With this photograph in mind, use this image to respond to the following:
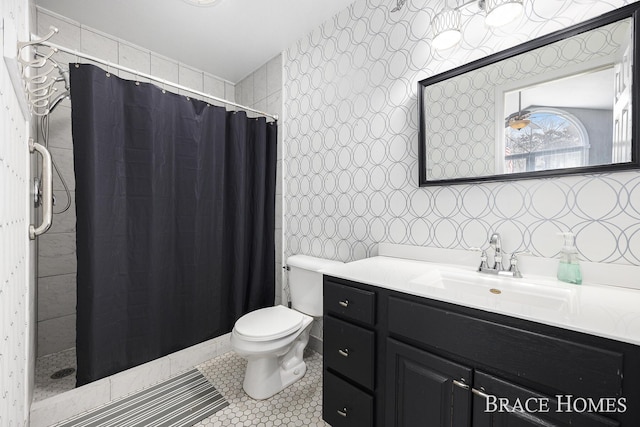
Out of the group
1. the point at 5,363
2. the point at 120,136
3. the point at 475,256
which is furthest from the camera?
the point at 120,136

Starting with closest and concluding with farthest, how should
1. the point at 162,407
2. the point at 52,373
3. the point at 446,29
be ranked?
the point at 446,29, the point at 162,407, the point at 52,373

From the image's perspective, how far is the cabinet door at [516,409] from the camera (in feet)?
2.25

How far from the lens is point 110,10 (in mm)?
1834

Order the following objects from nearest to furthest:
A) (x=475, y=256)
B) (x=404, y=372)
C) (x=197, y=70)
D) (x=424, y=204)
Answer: (x=404, y=372) < (x=475, y=256) < (x=424, y=204) < (x=197, y=70)

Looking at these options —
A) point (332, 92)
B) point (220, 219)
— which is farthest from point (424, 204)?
point (220, 219)

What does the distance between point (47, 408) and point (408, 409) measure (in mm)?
1790

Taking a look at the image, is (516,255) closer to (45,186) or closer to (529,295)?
(529,295)

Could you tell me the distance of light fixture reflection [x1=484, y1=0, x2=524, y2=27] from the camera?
109cm

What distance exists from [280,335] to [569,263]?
1.38 meters

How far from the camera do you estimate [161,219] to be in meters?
1.79

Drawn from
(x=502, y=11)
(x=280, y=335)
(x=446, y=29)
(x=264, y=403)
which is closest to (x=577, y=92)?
(x=502, y=11)

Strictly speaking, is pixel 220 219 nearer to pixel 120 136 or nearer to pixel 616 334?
pixel 120 136

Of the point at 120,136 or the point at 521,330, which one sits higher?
the point at 120,136

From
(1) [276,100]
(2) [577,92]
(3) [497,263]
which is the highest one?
(1) [276,100]
